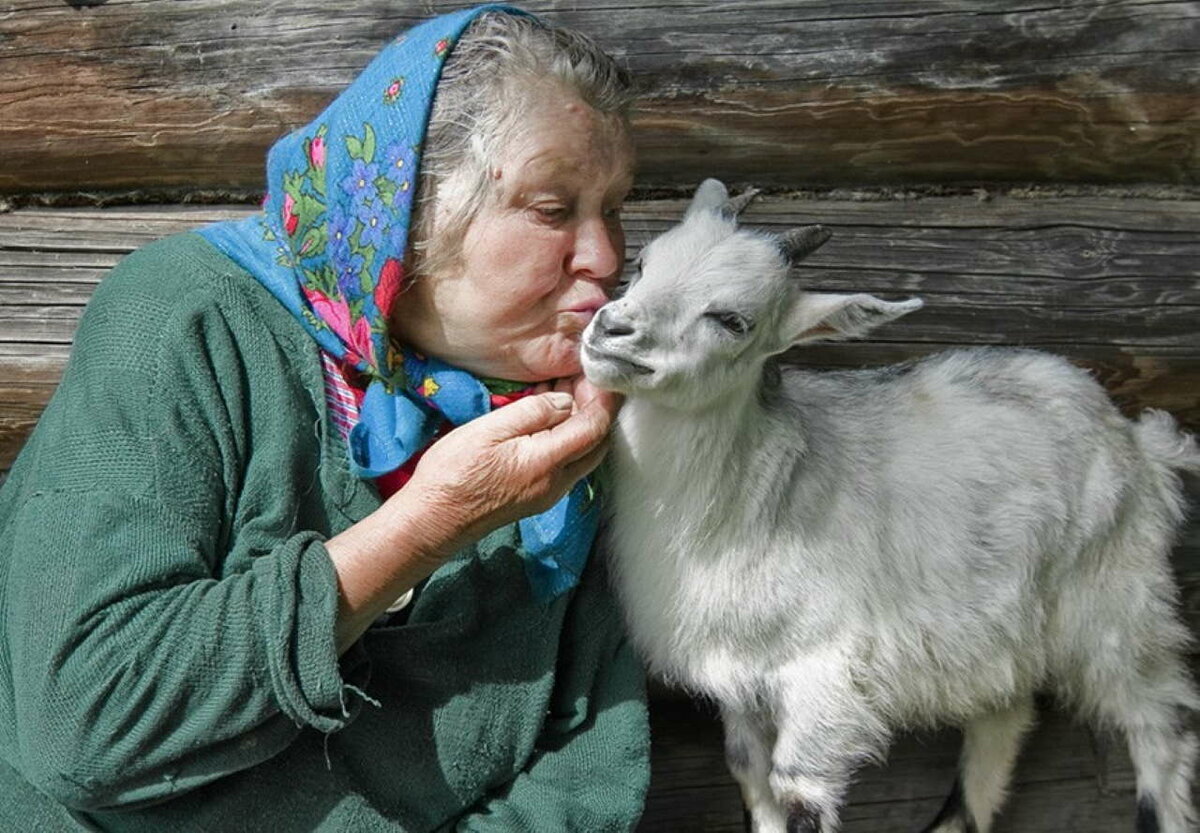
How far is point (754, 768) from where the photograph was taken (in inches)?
116

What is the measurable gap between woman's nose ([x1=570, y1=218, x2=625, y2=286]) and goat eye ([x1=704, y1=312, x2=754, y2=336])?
0.59 feet

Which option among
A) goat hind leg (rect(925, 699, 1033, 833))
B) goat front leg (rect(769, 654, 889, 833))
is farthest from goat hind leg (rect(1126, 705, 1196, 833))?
goat front leg (rect(769, 654, 889, 833))

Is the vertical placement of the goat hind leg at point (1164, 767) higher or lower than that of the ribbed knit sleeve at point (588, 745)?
lower

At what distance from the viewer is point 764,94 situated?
323cm

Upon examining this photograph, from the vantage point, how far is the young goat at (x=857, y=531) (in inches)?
102

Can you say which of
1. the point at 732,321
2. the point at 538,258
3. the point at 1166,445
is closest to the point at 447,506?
the point at 538,258

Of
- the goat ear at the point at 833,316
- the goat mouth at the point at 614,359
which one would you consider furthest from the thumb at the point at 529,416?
the goat ear at the point at 833,316

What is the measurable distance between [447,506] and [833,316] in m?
0.78

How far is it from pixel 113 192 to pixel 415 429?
1315 millimetres

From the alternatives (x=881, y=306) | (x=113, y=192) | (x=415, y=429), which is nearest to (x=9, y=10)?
(x=113, y=192)

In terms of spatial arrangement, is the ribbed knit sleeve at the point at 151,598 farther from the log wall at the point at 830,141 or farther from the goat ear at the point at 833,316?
the log wall at the point at 830,141

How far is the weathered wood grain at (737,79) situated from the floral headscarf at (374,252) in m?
0.70

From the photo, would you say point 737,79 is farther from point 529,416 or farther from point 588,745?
point 588,745

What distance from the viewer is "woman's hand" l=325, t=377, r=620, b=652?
2268 millimetres
